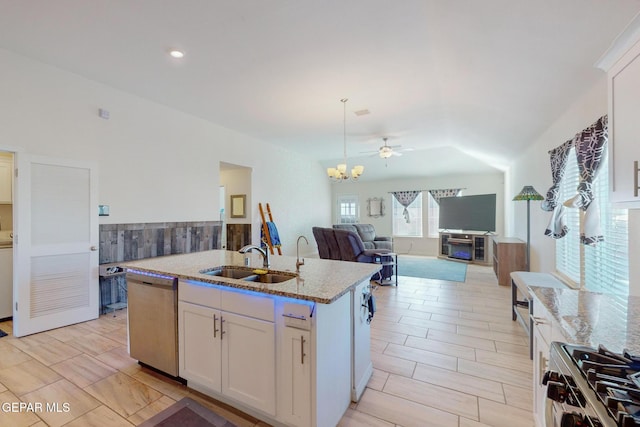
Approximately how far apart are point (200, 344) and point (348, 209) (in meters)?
8.19

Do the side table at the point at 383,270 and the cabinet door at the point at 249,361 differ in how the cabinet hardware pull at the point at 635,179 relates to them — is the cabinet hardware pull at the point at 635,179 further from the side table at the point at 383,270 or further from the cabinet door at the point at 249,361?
the side table at the point at 383,270

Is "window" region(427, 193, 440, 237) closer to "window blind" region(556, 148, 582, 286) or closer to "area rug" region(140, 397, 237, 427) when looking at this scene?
"window blind" region(556, 148, 582, 286)

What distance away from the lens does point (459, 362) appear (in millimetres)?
2457

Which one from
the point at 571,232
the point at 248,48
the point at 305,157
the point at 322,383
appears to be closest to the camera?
the point at 322,383

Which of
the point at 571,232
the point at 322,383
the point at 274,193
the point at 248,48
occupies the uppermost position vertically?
the point at 248,48

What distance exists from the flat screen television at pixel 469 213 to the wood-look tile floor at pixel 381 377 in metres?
4.25

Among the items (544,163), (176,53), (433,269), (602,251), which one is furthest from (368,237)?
(176,53)

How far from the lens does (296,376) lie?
1.56 meters

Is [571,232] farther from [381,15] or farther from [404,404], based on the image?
[381,15]

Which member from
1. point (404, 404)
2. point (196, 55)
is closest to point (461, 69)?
point (196, 55)

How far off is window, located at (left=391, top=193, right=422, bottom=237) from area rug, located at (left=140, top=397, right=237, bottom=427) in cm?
808

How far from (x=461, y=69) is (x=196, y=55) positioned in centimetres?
271

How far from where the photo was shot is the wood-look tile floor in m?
1.81

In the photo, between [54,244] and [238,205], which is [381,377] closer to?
[54,244]
